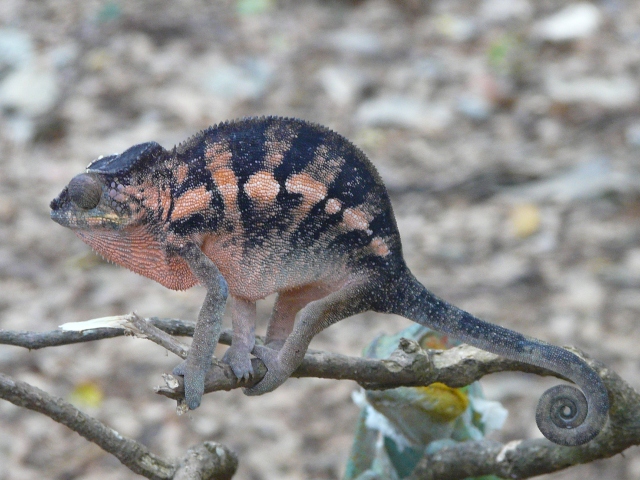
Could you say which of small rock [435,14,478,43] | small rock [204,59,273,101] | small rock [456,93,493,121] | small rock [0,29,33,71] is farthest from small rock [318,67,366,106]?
small rock [0,29,33,71]

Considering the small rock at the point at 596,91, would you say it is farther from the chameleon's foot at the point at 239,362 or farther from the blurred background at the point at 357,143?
the chameleon's foot at the point at 239,362

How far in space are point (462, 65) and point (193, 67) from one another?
7.69 feet

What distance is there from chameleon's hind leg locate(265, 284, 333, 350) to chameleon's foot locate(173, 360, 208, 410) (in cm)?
49

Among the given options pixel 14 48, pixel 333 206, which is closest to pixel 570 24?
pixel 14 48

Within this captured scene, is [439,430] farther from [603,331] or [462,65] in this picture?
[462,65]

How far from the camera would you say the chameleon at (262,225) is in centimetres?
246

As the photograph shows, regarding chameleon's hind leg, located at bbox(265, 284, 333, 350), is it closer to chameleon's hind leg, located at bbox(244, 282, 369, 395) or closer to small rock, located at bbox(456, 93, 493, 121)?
chameleon's hind leg, located at bbox(244, 282, 369, 395)

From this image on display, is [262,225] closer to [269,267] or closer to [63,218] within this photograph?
[269,267]

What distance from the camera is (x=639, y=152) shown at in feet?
20.9

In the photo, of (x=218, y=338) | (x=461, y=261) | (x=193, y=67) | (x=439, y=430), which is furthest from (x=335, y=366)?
(x=193, y=67)

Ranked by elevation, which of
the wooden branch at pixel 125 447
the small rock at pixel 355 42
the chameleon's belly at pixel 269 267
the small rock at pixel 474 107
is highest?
the small rock at pixel 355 42

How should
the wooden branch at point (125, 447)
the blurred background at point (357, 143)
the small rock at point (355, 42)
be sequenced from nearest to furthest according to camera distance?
the wooden branch at point (125, 447), the blurred background at point (357, 143), the small rock at point (355, 42)

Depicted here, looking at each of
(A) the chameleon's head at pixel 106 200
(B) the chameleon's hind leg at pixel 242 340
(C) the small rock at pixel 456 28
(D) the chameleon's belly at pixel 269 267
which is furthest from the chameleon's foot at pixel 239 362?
(C) the small rock at pixel 456 28

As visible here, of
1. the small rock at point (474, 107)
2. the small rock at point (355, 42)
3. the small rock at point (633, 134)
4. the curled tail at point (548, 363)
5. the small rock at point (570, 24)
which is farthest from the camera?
the small rock at point (570, 24)
